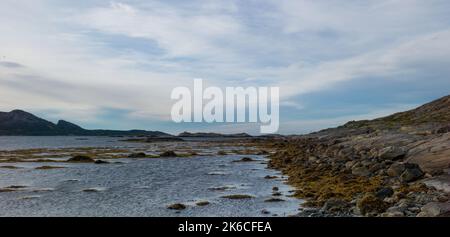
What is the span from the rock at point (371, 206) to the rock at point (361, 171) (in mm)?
16518

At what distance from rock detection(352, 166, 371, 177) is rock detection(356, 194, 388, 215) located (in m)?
16.5

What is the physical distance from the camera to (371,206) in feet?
71.1

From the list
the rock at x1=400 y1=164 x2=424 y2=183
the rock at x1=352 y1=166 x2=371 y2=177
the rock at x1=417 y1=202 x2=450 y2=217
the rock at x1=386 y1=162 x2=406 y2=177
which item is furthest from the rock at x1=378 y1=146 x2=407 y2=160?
the rock at x1=417 y1=202 x2=450 y2=217

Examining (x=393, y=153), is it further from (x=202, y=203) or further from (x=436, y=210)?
(x=436, y=210)

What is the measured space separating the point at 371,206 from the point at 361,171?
1831 centimetres

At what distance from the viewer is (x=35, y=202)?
105 ft

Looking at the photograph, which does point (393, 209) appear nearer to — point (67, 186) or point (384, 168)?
point (384, 168)

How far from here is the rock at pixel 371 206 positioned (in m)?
21.4

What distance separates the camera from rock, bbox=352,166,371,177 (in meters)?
38.2

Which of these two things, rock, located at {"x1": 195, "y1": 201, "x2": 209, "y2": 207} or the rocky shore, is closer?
the rocky shore

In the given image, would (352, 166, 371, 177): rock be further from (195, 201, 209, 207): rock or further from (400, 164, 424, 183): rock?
(195, 201, 209, 207): rock

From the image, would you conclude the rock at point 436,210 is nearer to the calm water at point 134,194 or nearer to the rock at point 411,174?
the calm water at point 134,194

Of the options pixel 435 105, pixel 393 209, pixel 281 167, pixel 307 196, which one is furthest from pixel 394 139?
pixel 435 105
